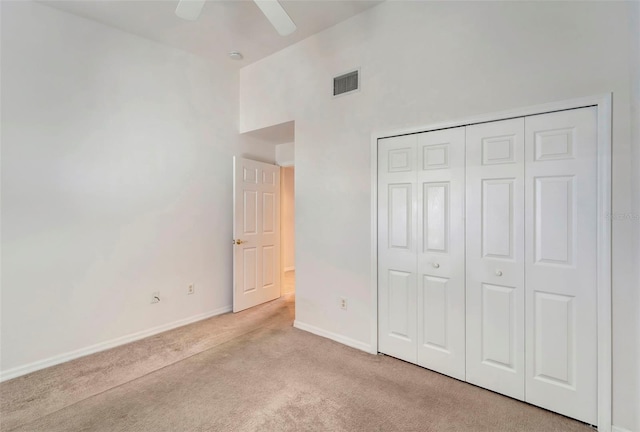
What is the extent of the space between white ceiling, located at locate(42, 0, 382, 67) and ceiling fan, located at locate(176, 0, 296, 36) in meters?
0.75

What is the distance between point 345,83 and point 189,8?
1.50 meters

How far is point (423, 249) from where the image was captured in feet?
8.20

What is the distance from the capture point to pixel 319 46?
3.16 meters

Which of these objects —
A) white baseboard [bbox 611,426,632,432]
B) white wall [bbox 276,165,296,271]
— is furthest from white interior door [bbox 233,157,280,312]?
white baseboard [bbox 611,426,632,432]

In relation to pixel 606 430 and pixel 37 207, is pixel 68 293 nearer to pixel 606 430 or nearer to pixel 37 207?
pixel 37 207

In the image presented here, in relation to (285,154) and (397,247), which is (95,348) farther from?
(285,154)

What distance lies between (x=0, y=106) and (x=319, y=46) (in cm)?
Result: 281

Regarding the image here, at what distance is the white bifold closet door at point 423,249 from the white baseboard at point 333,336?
188 mm

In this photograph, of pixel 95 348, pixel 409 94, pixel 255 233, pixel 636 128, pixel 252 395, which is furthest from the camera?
pixel 255 233

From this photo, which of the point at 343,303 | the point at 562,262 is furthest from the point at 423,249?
the point at 343,303

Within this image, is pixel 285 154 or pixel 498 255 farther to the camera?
pixel 285 154

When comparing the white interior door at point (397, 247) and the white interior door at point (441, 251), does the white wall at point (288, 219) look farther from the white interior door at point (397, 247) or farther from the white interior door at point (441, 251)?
the white interior door at point (441, 251)

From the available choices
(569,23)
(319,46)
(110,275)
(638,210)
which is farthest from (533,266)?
(110,275)

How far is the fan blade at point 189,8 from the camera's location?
195cm
